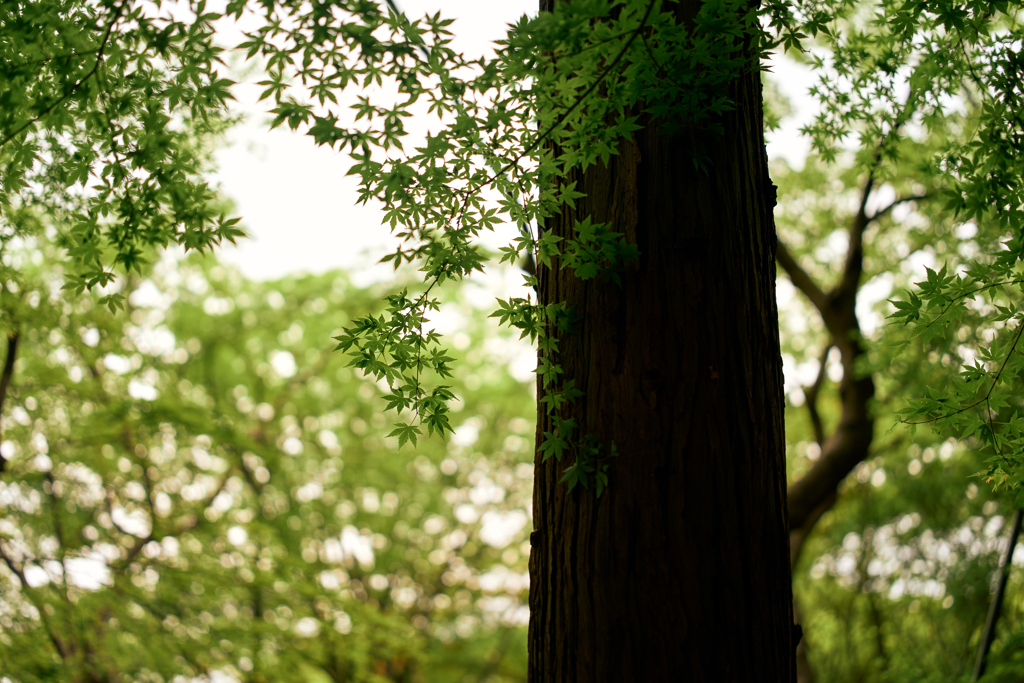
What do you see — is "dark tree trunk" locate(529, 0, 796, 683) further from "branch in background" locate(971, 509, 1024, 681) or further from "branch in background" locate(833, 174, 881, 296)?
"branch in background" locate(833, 174, 881, 296)

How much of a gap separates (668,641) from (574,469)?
19.9 inches

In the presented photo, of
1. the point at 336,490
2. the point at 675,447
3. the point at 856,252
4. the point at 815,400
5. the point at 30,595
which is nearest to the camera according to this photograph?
the point at 675,447

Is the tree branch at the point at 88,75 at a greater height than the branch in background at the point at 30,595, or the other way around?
the tree branch at the point at 88,75

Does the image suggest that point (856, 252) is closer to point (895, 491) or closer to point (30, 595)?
point (895, 491)

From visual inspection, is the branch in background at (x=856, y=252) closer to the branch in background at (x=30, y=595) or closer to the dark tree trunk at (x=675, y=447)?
the dark tree trunk at (x=675, y=447)

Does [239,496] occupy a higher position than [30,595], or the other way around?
[239,496]

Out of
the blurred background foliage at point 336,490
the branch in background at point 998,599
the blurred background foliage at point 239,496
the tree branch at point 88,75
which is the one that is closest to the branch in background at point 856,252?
the blurred background foliage at point 336,490

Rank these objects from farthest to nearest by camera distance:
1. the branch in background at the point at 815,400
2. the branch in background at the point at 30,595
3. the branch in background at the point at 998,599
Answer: the branch in background at the point at 815,400, the branch in background at the point at 30,595, the branch in background at the point at 998,599

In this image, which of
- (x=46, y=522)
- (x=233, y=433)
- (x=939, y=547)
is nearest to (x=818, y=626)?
(x=939, y=547)

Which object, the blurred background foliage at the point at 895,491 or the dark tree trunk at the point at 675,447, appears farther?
the blurred background foliage at the point at 895,491

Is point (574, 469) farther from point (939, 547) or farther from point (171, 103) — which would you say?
point (939, 547)

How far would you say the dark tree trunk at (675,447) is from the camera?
1.83 metres

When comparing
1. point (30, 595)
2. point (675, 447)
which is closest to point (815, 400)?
point (675, 447)

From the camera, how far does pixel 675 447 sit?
1.91m
